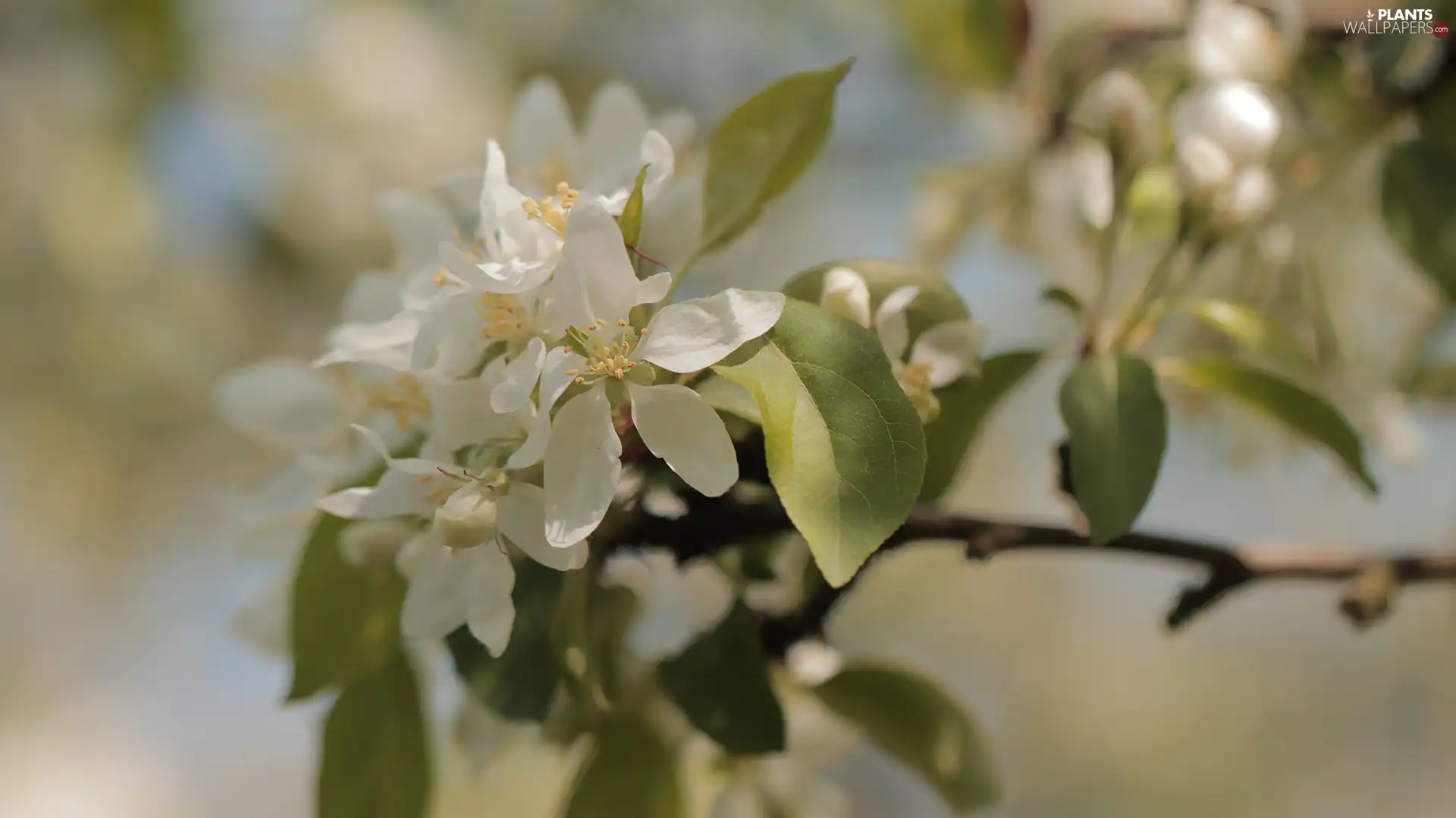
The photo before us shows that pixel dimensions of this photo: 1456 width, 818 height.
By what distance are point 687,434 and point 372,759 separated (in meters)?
0.23

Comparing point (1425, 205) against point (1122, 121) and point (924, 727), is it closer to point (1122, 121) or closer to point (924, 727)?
point (1122, 121)

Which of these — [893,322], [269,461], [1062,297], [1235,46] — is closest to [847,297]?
[893,322]

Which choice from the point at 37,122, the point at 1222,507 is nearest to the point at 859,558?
the point at 1222,507

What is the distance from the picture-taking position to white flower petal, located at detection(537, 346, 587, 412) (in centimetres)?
39

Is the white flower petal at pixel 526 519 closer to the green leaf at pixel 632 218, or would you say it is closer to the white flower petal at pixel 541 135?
the green leaf at pixel 632 218

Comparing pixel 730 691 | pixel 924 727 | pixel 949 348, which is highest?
pixel 949 348

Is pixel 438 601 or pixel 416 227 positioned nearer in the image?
pixel 438 601

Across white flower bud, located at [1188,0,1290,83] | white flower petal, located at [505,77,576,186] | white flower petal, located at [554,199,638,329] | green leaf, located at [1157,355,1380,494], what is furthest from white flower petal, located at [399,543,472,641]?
white flower bud, located at [1188,0,1290,83]

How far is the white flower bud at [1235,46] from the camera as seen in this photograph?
69cm

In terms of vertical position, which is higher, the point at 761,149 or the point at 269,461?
the point at 761,149

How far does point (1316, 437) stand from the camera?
20.7 inches

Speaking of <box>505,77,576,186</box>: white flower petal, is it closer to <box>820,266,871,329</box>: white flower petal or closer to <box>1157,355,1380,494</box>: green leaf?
<box>820,266,871,329</box>: white flower petal

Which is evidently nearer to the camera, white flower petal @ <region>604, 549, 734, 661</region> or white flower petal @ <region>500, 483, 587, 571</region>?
white flower petal @ <region>500, 483, 587, 571</region>

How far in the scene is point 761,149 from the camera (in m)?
0.48
